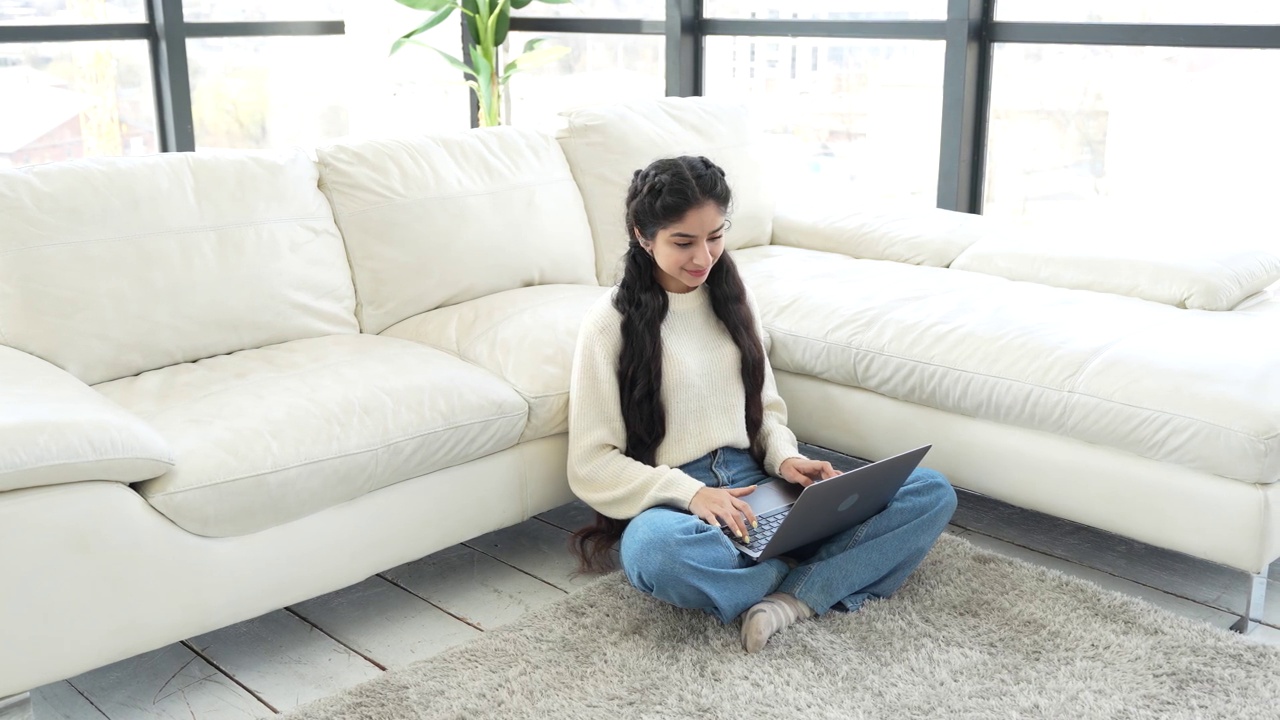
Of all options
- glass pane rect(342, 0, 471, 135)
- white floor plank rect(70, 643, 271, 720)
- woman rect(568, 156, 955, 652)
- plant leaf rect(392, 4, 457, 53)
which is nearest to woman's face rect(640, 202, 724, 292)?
woman rect(568, 156, 955, 652)

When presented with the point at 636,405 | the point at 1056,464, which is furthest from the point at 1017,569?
the point at 636,405

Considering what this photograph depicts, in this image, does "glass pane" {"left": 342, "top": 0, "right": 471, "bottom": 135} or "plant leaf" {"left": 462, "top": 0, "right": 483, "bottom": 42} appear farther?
"glass pane" {"left": 342, "top": 0, "right": 471, "bottom": 135}

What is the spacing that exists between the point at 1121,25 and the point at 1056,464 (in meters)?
1.68

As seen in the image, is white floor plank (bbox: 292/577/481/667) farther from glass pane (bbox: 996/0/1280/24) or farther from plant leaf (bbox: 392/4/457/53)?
plant leaf (bbox: 392/4/457/53)

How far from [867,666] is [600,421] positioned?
64cm

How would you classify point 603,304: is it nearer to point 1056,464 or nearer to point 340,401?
point 340,401

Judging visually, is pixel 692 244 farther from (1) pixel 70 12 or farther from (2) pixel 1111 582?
(1) pixel 70 12

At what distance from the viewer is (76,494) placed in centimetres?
179

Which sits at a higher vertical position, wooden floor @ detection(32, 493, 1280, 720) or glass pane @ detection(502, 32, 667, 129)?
glass pane @ detection(502, 32, 667, 129)

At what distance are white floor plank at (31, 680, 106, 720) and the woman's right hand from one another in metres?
1.03

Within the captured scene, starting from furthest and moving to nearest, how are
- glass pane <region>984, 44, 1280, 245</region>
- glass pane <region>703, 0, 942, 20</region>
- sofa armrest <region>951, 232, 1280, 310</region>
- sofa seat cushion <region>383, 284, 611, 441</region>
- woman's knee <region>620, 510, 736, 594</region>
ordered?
glass pane <region>703, 0, 942, 20</region> < glass pane <region>984, 44, 1280, 245</region> < sofa armrest <region>951, 232, 1280, 310</region> < sofa seat cushion <region>383, 284, 611, 441</region> < woman's knee <region>620, 510, 736, 594</region>

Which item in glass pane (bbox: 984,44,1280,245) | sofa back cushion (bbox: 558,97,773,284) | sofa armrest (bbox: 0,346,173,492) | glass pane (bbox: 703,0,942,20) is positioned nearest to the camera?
sofa armrest (bbox: 0,346,173,492)

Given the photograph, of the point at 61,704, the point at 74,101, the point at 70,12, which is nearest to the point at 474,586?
the point at 61,704

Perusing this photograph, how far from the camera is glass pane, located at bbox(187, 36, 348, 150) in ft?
15.1
